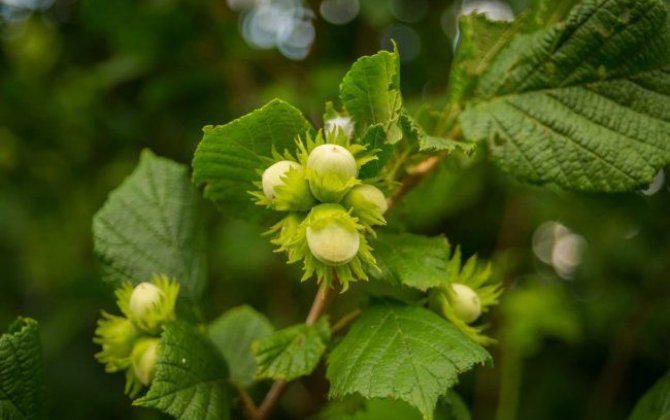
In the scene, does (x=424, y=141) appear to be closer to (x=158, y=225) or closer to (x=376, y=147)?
(x=376, y=147)

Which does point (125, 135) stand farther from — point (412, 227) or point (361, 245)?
point (361, 245)

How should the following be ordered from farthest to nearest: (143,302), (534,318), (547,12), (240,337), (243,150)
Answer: (534,318) → (240,337) → (547,12) → (143,302) → (243,150)

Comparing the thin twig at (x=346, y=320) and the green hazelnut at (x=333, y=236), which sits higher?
the green hazelnut at (x=333, y=236)

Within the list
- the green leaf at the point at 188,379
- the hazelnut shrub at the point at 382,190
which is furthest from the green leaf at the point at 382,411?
the green leaf at the point at 188,379

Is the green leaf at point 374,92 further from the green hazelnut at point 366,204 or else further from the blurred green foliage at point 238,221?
the blurred green foliage at point 238,221

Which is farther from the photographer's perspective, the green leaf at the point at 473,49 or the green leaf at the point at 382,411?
the green leaf at the point at 382,411

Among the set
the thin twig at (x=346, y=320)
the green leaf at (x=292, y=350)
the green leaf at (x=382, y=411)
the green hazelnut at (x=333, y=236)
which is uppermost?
the green hazelnut at (x=333, y=236)

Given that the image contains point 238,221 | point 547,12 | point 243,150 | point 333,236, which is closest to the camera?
point 333,236

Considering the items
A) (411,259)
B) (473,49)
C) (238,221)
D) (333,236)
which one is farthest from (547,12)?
(238,221)

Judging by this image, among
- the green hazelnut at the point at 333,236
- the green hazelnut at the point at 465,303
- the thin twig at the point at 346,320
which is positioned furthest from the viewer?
the thin twig at the point at 346,320
